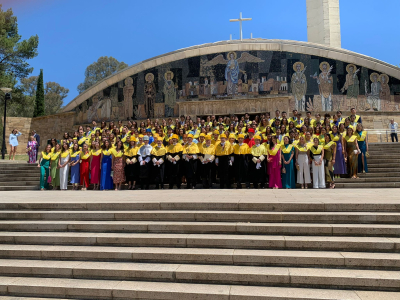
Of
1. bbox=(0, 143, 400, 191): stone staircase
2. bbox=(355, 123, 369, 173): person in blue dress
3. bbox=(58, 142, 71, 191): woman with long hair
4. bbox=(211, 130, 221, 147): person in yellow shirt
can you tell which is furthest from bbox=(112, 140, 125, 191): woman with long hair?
bbox=(355, 123, 369, 173): person in blue dress

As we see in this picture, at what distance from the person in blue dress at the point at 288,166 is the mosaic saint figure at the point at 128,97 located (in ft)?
44.9

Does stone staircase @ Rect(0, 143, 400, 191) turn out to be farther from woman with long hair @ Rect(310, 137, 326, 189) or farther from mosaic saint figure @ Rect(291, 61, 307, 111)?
mosaic saint figure @ Rect(291, 61, 307, 111)

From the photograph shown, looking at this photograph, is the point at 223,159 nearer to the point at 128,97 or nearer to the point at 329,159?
the point at 329,159

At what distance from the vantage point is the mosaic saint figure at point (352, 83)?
1964 centimetres

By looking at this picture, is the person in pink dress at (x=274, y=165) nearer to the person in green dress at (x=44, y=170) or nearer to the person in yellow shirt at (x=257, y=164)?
the person in yellow shirt at (x=257, y=164)

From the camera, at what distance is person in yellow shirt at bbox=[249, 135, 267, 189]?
Result: 9836mm

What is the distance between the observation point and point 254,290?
4.41 metres

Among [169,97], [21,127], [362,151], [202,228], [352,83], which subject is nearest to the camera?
[202,228]

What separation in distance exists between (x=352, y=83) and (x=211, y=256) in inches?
699

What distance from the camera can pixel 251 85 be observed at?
2038cm

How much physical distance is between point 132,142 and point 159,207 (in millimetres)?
4582

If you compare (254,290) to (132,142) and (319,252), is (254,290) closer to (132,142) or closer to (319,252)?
(319,252)

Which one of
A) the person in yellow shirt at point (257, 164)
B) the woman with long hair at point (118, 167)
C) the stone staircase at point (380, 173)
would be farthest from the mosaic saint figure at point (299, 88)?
the woman with long hair at point (118, 167)

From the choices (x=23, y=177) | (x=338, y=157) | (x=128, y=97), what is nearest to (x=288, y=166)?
(x=338, y=157)
